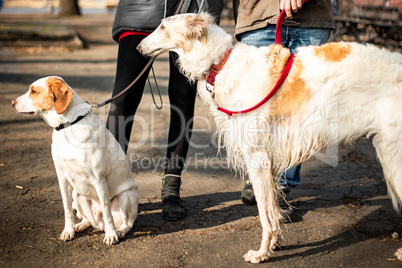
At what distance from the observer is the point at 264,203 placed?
9.25 feet

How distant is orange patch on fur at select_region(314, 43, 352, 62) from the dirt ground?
1430mm

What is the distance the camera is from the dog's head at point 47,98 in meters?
2.77

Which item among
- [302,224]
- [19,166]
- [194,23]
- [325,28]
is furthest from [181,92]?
[19,166]

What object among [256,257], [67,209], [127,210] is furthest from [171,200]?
[256,257]

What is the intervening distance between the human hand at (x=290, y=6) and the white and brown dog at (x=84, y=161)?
167cm

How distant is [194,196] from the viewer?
12.7ft

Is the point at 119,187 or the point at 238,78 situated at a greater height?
the point at 238,78

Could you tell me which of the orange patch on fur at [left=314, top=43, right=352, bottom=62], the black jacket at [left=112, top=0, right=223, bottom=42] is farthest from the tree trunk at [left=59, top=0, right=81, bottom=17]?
the orange patch on fur at [left=314, top=43, right=352, bottom=62]

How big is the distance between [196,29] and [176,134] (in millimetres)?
1153

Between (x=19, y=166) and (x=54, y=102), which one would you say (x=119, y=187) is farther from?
(x=19, y=166)

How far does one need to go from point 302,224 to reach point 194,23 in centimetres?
190

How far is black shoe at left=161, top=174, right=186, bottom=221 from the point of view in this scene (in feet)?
11.1

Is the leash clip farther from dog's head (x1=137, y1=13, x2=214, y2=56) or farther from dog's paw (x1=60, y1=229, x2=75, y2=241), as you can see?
dog's paw (x1=60, y1=229, x2=75, y2=241)

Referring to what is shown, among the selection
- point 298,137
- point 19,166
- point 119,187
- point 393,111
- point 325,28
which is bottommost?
point 19,166
